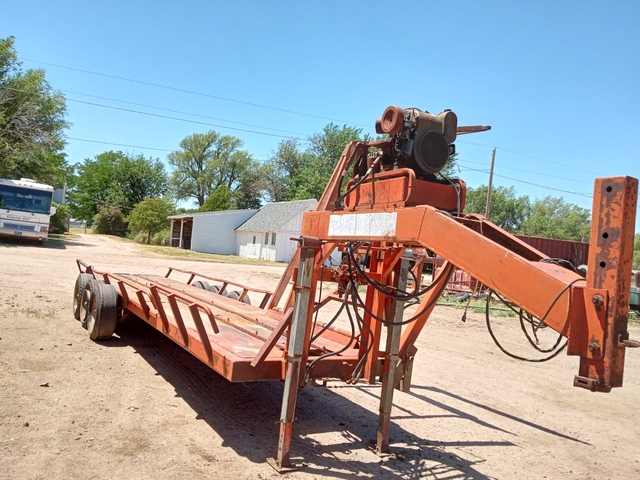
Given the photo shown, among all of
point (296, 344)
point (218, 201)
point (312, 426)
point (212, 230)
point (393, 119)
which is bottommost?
point (312, 426)

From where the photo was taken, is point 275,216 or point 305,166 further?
point 305,166

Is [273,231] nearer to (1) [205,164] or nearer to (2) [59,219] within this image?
(2) [59,219]

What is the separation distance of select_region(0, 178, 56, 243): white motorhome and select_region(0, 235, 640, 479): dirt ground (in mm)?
15865

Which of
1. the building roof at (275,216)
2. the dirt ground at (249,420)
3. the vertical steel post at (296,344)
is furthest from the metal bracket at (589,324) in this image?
the building roof at (275,216)

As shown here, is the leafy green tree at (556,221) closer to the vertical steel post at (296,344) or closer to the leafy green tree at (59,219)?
the leafy green tree at (59,219)

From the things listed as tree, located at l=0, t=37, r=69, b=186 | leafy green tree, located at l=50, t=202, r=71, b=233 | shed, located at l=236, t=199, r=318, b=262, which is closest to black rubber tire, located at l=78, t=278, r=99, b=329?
tree, located at l=0, t=37, r=69, b=186

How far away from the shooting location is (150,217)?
47469 millimetres

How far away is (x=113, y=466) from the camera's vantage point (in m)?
4.04

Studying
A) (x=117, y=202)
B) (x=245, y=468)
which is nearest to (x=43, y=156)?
(x=245, y=468)

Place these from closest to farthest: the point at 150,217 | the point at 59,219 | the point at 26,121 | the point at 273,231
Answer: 1. the point at 26,121
2. the point at 273,231
3. the point at 59,219
4. the point at 150,217

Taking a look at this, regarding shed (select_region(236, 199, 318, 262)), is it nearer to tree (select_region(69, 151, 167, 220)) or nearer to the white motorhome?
the white motorhome

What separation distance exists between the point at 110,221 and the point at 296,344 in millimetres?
59969

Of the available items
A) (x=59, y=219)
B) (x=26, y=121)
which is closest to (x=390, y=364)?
(x=26, y=121)

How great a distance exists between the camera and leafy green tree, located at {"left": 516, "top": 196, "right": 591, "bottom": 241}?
70.8 metres
